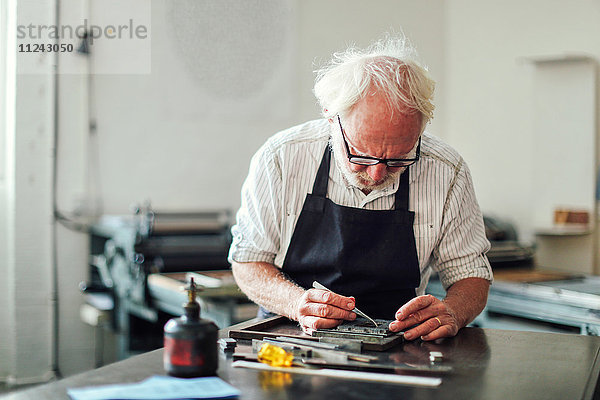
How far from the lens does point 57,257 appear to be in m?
4.55

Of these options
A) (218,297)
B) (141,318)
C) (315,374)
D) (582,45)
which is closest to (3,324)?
(141,318)

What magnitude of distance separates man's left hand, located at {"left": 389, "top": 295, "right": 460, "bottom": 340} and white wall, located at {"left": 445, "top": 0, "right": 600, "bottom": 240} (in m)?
2.57

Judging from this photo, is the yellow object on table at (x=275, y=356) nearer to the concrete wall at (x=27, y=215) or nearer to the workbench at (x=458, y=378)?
the workbench at (x=458, y=378)

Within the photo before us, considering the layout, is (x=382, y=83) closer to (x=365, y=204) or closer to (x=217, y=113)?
(x=365, y=204)

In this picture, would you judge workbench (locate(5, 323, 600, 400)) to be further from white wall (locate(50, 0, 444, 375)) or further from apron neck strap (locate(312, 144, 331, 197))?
white wall (locate(50, 0, 444, 375))

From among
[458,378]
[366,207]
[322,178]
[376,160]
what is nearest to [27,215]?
[322,178]

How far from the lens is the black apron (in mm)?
2238

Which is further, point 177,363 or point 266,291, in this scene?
point 266,291

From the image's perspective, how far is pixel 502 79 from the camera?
15.2 feet

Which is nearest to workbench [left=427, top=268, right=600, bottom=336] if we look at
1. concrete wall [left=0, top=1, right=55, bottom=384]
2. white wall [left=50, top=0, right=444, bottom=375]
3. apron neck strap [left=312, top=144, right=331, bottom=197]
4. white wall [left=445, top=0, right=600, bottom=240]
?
white wall [left=445, top=0, right=600, bottom=240]

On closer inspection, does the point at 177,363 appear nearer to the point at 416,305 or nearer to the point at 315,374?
the point at 315,374

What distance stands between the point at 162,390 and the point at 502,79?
12.6 feet

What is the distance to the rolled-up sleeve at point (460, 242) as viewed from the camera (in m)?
2.33

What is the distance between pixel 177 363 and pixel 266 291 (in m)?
0.75
